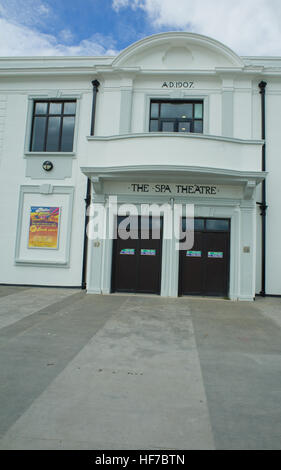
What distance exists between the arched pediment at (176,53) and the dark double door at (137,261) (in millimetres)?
5969

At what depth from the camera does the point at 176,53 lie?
36.0ft

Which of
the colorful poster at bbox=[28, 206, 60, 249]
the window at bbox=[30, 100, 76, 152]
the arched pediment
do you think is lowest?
the colorful poster at bbox=[28, 206, 60, 249]

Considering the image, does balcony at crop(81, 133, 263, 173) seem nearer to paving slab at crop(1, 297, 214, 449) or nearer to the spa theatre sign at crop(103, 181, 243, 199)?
the spa theatre sign at crop(103, 181, 243, 199)

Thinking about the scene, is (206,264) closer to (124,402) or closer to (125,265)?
(125,265)

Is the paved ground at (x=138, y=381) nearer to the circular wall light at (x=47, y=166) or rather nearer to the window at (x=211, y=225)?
the window at (x=211, y=225)

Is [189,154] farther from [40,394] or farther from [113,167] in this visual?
[40,394]

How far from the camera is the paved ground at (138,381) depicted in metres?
2.43

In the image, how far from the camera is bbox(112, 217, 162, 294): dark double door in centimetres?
980

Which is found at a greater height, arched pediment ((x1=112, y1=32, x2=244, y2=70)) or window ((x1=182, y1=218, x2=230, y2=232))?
arched pediment ((x1=112, y1=32, x2=244, y2=70))

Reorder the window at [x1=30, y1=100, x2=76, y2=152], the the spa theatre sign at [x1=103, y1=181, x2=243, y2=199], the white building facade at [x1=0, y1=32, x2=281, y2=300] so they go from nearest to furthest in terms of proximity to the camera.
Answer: the white building facade at [x1=0, y1=32, x2=281, y2=300], the the spa theatre sign at [x1=103, y1=181, x2=243, y2=199], the window at [x1=30, y1=100, x2=76, y2=152]

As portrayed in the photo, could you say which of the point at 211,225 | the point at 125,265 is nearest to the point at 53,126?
the point at 125,265

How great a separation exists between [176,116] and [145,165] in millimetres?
3344

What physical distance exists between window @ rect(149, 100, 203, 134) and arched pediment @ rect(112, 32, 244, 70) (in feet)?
4.28

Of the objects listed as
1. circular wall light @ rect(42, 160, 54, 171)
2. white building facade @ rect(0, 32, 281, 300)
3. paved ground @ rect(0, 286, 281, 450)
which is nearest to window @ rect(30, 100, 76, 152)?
white building facade @ rect(0, 32, 281, 300)
